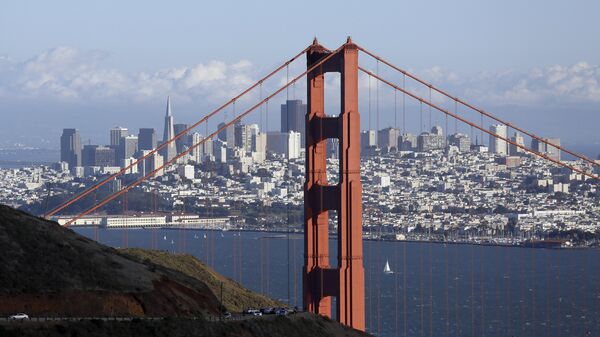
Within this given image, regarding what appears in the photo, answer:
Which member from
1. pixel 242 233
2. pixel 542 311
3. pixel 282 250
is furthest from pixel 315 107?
pixel 242 233

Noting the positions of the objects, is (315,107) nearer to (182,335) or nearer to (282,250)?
(182,335)

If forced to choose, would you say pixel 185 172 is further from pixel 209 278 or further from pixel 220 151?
pixel 209 278

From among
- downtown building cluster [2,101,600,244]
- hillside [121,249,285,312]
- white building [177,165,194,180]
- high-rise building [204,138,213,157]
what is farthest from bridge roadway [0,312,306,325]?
high-rise building [204,138,213,157]

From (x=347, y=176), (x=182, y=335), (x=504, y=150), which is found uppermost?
(x=504, y=150)

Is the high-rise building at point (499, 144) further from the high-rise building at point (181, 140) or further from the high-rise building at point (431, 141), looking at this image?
the high-rise building at point (181, 140)

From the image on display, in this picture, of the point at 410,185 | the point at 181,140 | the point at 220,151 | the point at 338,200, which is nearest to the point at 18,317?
the point at 338,200

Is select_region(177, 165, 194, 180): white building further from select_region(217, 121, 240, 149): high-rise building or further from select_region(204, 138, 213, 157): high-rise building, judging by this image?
select_region(217, 121, 240, 149): high-rise building
